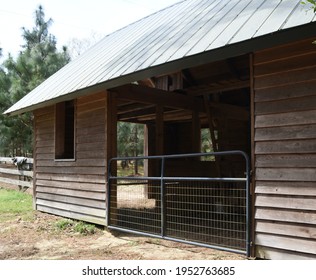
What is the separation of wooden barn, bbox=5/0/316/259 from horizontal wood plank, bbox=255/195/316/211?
1cm

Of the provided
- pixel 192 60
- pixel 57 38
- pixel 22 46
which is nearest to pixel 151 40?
pixel 192 60

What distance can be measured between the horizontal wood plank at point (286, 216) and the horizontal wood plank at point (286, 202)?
54mm

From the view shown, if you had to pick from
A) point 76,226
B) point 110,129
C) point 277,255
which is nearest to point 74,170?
point 76,226

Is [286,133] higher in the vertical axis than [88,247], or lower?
higher

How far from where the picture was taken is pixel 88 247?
5.30 metres

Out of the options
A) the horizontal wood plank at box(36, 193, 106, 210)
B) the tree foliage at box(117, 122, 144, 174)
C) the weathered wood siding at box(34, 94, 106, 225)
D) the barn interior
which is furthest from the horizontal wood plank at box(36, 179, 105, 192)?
the tree foliage at box(117, 122, 144, 174)

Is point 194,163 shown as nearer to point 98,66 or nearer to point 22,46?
point 98,66

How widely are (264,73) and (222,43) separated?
0.62 meters

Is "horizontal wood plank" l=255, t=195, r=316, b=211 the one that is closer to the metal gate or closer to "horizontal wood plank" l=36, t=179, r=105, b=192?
the metal gate

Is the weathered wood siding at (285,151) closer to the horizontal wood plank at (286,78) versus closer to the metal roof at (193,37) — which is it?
the horizontal wood plank at (286,78)

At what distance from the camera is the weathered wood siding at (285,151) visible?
12.2ft

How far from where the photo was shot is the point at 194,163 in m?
8.06

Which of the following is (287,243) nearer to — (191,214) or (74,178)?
(191,214)

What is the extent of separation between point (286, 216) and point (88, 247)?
9.71 ft
